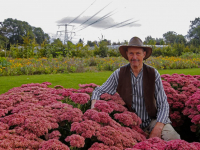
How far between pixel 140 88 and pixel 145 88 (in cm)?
12

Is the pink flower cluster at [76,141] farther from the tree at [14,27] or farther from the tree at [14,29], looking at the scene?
the tree at [14,27]

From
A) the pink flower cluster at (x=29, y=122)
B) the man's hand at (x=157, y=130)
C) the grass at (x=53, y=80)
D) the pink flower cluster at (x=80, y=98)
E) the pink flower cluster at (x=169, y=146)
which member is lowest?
the man's hand at (x=157, y=130)

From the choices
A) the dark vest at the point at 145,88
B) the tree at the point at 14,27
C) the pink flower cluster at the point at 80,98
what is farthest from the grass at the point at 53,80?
the tree at the point at 14,27

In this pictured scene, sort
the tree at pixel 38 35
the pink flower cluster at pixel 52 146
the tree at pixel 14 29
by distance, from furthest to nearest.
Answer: the tree at pixel 38 35, the tree at pixel 14 29, the pink flower cluster at pixel 52 146

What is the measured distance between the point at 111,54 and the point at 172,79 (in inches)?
734

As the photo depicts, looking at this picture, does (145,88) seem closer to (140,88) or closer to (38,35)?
(140,88)

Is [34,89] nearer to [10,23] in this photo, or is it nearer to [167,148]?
[167,148]

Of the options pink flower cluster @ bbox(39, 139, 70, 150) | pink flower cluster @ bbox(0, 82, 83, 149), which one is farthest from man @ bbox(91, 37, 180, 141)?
pink flower cluster @ bbox(39, 139, 70, 150)

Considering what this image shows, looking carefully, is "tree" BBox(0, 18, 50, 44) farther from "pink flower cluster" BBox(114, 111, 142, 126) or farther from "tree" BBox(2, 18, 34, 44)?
"pink flower cluster" BBox(114, 111, 142, 126)

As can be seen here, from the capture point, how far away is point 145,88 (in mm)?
3195

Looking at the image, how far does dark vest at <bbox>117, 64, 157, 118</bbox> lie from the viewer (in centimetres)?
318

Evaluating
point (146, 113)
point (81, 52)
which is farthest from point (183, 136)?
point (81, 52)

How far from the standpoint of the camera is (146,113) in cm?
328

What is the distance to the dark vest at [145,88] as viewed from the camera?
125 inches
